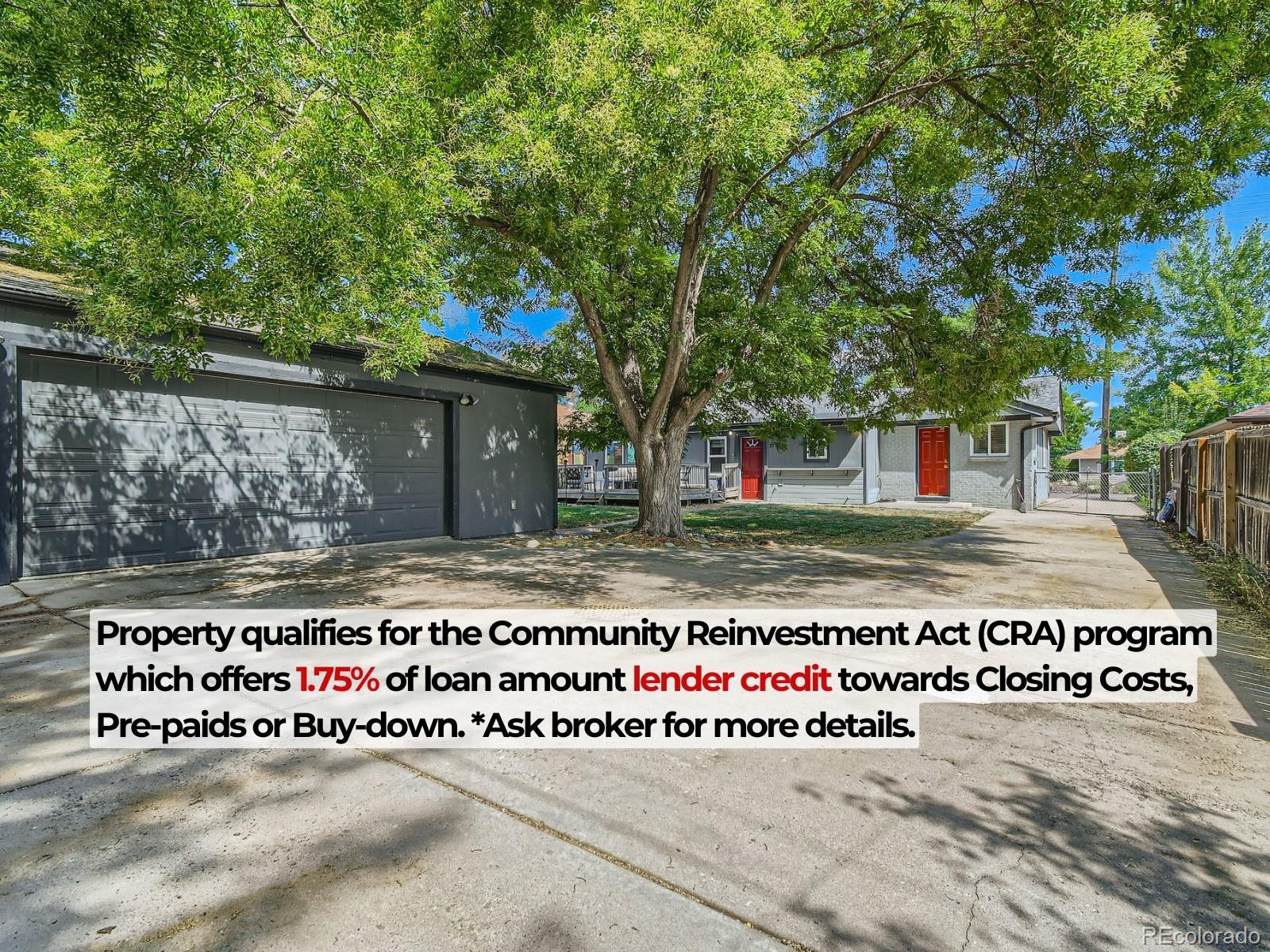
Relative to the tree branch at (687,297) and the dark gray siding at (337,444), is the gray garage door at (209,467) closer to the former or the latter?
the dark gray siding at (337,444)

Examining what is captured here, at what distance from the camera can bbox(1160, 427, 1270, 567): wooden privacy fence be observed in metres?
6.53

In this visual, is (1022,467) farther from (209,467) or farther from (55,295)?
(55,295)

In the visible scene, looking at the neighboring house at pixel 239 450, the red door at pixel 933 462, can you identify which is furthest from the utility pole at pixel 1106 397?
the neighboring house at pixel 239 450

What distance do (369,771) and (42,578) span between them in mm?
6850

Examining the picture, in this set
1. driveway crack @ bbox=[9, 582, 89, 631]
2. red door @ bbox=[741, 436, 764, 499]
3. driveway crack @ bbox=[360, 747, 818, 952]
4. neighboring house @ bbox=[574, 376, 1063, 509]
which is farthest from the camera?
red door @ bbox=[741, 436, 764, 499]

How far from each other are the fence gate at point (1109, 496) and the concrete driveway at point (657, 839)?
1745 cm

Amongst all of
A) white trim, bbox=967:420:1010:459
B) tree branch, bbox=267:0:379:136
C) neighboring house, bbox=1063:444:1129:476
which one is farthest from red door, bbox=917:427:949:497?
neighboring house, bbox=1063:444:1129:476

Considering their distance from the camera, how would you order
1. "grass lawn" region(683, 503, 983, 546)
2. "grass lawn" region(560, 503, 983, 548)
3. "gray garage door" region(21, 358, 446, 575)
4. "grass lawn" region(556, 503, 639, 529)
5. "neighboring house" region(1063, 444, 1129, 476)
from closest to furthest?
"gray garage door" region(21, 358, 446, 575)
"grass lawn" region(560, 503, 983, 548)
"grass lawn" region(683, 503, 983, 546)
"grass lawn" region(556, 503, 639, 529)
"neighboring house" region(1063, 444, 1129, 476)

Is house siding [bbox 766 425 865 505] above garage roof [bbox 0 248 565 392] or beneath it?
beneath

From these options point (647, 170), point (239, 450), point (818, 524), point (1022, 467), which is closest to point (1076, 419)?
point (1022, 467)

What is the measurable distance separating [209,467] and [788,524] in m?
10.8

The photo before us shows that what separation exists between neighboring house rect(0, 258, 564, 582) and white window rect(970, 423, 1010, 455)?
43.1 feet

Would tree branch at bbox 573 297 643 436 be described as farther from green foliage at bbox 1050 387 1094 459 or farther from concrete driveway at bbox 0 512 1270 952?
green foliage at bbox 1050 387 1094 459

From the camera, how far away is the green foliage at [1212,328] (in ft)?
87.5
